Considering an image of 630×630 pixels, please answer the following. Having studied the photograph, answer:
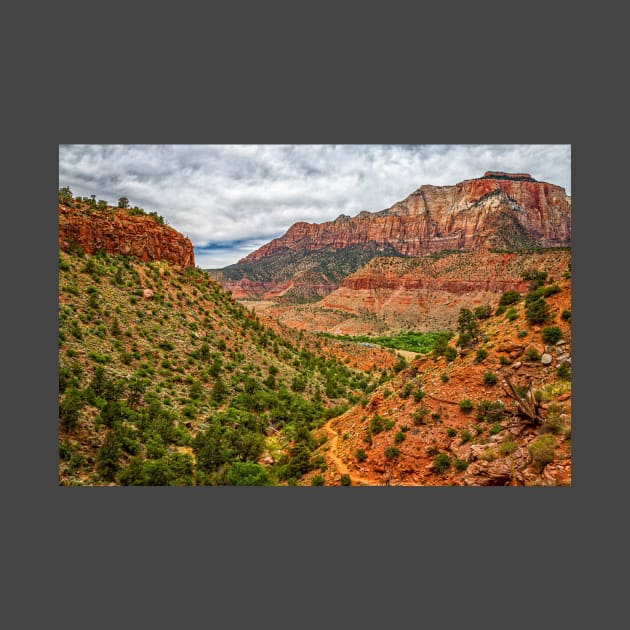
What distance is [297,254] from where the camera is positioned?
17388 centimetres

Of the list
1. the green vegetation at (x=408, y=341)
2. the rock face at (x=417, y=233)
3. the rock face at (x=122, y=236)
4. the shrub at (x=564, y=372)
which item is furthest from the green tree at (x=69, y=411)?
the rock face at (x=417, y=233)

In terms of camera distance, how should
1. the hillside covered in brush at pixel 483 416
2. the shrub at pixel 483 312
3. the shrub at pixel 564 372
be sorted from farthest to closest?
the shrub at pixel 483 312
the shrub at pixel 564 372
the hillside covered in brush at pixel 483 416

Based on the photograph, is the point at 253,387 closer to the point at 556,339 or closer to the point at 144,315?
the point at 144,315

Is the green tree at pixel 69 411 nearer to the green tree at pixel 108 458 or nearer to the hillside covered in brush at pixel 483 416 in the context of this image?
the green tree at pixel 108 458

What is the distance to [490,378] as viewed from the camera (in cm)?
902

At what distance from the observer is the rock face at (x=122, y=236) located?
19.0 metres

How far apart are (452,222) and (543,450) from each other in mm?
133367

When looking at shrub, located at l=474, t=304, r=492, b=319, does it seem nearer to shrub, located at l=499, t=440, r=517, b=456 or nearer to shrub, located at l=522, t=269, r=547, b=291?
shrub, located at l=522, t=269, r=547, b=291

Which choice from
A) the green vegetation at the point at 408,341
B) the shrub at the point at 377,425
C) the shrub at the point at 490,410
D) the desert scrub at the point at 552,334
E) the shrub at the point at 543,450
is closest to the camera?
the shrub at the point at 543,450

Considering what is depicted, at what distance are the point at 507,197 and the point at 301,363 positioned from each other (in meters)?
101

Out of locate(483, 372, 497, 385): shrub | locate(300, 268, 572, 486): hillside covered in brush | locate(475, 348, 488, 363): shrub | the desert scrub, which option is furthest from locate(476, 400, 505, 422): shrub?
the desert scrub

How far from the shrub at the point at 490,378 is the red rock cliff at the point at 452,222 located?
2387 inches

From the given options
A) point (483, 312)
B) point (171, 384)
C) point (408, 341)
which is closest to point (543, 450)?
point (483, 312)

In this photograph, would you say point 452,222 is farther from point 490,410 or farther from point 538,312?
point 490,410
